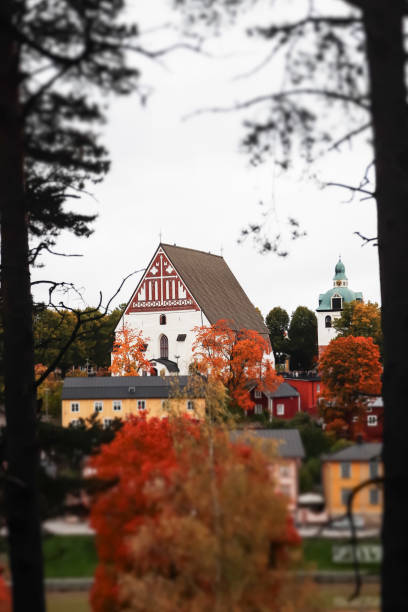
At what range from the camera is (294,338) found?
108125mm

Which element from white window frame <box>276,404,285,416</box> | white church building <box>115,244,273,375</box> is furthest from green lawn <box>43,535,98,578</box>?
white church building <box>115,244,273,375</box>

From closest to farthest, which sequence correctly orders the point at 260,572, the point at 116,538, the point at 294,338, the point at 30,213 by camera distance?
the point at 260,572
the point at 116,538
the point at 30,213
the point at 294,338

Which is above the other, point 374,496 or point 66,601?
point 374,496

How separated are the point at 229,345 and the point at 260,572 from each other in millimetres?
46901

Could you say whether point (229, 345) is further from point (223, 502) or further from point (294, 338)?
point (294, 338)

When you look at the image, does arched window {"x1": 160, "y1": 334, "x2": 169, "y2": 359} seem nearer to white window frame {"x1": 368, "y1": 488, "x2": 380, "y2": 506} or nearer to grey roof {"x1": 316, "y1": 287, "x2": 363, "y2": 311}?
grey roof {"x1": 316, "y1": 287, "x2": 363, "y2": 311}

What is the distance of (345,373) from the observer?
119ft

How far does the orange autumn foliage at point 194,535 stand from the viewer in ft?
20.6

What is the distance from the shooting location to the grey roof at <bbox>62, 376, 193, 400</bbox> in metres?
25.2

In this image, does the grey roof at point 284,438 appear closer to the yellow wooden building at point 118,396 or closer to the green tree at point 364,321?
the yellow wooden building at point 118,396

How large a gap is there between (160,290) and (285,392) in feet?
88.9

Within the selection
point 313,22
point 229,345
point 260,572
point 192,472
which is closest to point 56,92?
point 313,22

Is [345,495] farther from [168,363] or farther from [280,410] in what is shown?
[168,363]

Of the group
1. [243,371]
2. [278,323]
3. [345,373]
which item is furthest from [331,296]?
[345,373]
